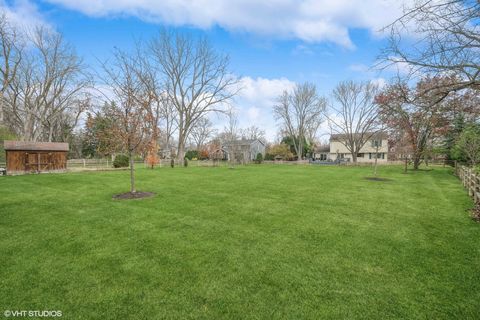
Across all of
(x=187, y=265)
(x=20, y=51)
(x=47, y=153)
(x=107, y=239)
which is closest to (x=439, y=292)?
(x=187, y=265)

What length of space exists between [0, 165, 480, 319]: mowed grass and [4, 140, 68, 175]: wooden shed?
14.7m

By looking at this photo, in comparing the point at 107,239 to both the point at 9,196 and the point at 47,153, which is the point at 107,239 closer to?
the point at 9,196

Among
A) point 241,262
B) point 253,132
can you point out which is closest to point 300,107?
point 253,132

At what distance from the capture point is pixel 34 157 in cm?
1784

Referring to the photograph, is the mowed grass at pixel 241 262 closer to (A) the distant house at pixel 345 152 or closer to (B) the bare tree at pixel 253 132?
(A) the distant house at pixel 345 152

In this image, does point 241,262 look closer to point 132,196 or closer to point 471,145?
point 132,196

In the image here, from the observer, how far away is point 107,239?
14.5ft

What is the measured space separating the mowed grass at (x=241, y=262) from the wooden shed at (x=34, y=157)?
48.3ft

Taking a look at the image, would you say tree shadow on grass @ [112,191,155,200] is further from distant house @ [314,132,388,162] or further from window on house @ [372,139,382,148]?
distant house @ [314,132,388,162]

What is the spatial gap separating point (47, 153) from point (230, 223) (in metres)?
20.5

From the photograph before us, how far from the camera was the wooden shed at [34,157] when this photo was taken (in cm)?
1681

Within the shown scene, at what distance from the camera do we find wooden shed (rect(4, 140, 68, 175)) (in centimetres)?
1681

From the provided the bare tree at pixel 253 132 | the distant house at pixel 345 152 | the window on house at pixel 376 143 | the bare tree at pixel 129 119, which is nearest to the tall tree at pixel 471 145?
the window on house at pixel 376 143

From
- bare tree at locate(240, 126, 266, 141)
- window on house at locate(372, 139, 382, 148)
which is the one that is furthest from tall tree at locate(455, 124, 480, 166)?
bare tree at locate(240, 126, 266, 141)
